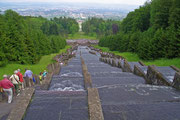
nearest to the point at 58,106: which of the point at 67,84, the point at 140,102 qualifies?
the point at 140,102

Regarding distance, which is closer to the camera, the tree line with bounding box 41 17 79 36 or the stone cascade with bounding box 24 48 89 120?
the stone cascade with bounding box 24 48 89 120

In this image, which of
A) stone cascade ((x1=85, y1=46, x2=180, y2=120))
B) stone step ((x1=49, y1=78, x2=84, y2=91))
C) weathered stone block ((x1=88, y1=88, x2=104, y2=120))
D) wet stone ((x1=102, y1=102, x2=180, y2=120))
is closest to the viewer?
weathered stone block ((x1=88, y1=88, x2=104, y2=120))

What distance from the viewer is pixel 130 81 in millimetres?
9938

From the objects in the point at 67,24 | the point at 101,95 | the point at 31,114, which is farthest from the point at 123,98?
the point at 67,24

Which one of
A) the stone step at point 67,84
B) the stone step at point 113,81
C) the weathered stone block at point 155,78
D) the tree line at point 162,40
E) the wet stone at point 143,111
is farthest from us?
the tree line at point 162,40

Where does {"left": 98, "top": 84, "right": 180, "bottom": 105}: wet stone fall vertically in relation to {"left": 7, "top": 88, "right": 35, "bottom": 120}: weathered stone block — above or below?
below

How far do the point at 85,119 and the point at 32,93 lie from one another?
99.9 inches

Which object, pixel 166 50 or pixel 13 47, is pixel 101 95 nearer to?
pixel 166 50

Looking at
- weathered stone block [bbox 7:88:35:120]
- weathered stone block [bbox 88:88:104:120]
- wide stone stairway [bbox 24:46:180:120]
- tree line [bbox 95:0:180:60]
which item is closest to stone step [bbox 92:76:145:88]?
wide stone stairway [bbox 24:46:180:120]

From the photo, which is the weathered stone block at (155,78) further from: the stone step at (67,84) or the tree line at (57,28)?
the tree line at (57,28)

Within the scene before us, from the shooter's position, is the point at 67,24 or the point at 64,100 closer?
the point at 64,100

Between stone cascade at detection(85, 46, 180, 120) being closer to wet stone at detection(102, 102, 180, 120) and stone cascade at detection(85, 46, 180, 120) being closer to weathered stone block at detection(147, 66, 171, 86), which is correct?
wet stone at detection(102, 102, 180, 120)

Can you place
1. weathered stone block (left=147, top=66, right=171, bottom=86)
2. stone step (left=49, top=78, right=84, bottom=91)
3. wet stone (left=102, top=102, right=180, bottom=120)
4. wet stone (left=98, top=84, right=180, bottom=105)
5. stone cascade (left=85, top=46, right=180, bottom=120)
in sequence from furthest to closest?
weathered stone block (left=147, top=66, right=171, bottom=86) → stone step (left=49, top=78, right=84, bottom=91) → wet stone (left=98, top=84, right=180, bottom=105) → stone cascade (left=85, top=46, right=180, bottom=120) → wet stone (left=102, top=102, right=180, bottom=120)

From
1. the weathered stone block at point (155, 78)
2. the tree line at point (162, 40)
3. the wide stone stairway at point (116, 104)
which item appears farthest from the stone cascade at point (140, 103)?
the tree line at point (162, 40)
